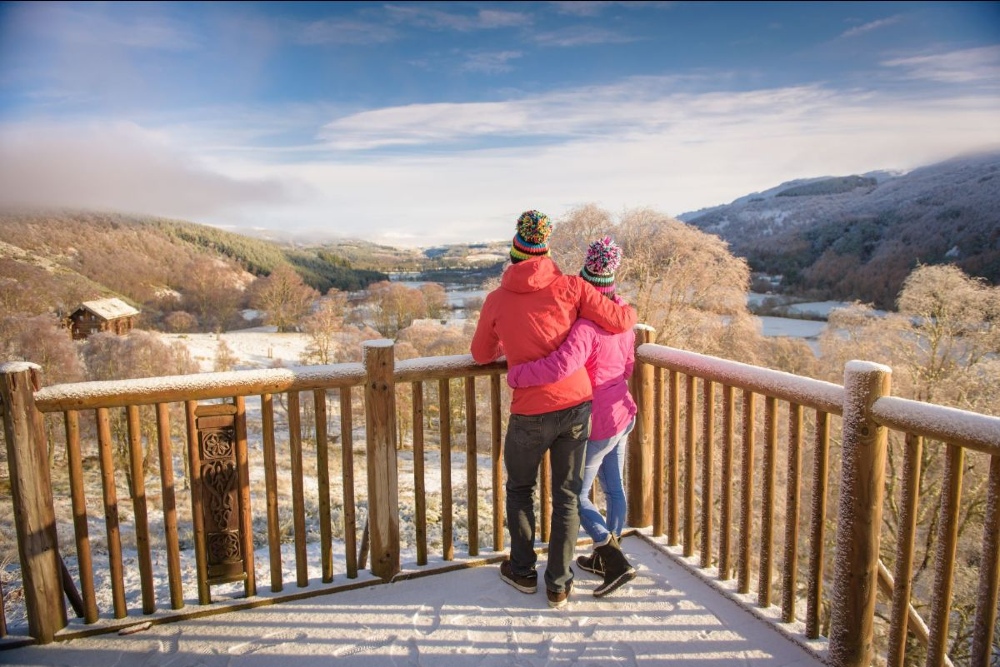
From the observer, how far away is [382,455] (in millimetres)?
2969

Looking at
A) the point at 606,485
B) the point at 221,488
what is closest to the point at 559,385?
the point at 606,485

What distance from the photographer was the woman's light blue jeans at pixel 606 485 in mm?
2990

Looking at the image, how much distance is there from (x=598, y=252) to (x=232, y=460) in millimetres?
2042

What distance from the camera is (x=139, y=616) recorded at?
2.72 meters

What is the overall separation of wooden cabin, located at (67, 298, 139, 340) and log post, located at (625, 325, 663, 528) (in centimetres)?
2444

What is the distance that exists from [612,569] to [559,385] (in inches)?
42.4

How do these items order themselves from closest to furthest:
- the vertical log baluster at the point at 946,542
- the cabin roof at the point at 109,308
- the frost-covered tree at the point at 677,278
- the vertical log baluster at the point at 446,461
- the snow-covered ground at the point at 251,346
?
the vertical log baluster at the point at 946,542 < the vertical log baluster at the point at 446,461 < the frost-covered tree at the point at 677,278 < the cabin roof at the point at 109,308 < the snow-covered ground at the point at 251,346

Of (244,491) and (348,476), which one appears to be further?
(348,476)

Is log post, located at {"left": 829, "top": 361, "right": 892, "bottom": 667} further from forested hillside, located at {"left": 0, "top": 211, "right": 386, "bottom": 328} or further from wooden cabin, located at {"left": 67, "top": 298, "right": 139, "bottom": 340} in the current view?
wooden cabin, located at {"left": 67, "top": 298, "right": 139, "bottom": 340}

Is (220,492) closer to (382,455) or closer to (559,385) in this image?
(382,455)

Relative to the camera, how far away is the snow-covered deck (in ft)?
7.95

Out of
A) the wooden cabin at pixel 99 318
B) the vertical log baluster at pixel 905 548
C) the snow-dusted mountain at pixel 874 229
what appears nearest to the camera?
the vertical log baluster at pixel 905 548

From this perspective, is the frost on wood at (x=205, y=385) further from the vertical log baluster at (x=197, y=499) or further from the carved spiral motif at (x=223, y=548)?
the carved spiral motif at (x=223, y=548)

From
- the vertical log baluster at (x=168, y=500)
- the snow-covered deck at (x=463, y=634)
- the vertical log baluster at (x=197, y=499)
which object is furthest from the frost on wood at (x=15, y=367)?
the snow-covered deck at (x=463, y=634)
